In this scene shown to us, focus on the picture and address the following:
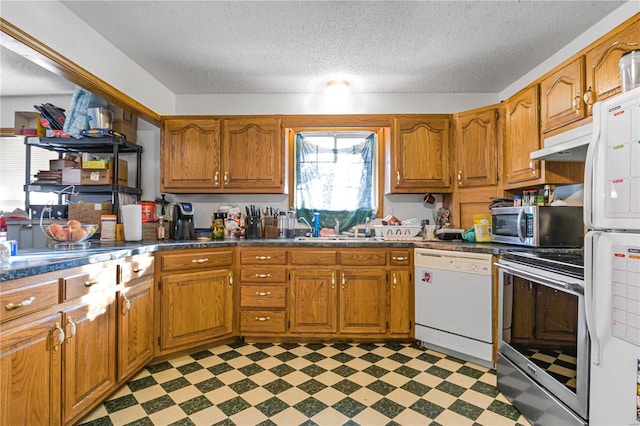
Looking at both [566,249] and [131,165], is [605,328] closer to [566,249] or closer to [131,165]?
[566,249]

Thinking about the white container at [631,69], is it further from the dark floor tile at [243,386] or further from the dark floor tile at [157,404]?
the dark floor tile at [157,404]

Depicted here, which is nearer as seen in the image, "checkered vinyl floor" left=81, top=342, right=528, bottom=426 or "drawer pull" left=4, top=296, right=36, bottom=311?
"drawer pull" left=4, top=296, right=36, bottom=311

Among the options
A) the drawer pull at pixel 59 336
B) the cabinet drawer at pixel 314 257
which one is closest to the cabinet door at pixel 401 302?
the cabinet drawer at pixel 314 257

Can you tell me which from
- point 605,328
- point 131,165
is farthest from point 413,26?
point 131,165

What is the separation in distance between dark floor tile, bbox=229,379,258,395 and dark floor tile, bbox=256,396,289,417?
0.19m

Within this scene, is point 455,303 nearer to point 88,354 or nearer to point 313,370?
point 313,370

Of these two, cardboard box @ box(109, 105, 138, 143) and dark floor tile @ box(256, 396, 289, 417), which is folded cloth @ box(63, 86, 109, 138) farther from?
dark floor tile @ box(256, 396, 289, 417)

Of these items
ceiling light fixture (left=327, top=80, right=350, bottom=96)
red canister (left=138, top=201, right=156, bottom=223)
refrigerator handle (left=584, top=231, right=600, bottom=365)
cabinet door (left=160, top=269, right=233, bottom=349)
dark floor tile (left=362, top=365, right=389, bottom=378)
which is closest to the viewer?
refrigerator handle (left=584, top=231, right=600, bottom=365)

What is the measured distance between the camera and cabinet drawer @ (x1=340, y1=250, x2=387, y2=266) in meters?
2.62

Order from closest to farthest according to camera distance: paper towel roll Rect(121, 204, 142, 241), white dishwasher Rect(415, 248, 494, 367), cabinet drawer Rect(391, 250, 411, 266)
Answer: white dishwasher Rect(415, 248, 494, 367)
paper towel roll Rect(121, 204, 142, 241)
cabinet drawer Rect(391, 250, 411, 266)

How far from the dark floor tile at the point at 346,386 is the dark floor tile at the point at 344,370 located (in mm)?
85

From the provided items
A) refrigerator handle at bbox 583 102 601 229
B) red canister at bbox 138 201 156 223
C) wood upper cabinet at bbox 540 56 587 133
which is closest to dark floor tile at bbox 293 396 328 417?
refrigerator handle at bbox 583 102 601 229

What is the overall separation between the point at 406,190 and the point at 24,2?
296cm

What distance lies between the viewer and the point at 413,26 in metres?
2.11
